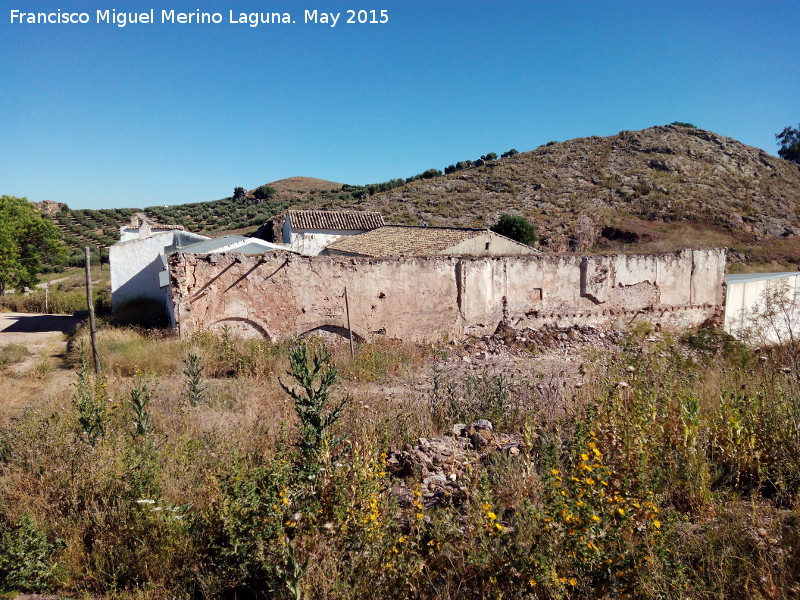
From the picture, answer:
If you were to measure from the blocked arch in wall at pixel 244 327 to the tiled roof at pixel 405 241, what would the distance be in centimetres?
480

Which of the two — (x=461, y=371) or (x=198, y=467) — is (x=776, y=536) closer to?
(x=198, y=467)

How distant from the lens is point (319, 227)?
24.1 m

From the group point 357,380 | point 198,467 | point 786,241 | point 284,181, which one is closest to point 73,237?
point 284,181

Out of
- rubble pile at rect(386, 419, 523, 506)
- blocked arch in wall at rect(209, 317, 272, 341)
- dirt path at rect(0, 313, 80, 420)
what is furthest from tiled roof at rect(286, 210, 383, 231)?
rubble pile at rect(386, 419, 523, 506)

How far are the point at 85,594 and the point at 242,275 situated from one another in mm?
7547

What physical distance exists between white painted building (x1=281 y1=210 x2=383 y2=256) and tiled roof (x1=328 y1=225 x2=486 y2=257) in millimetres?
2037

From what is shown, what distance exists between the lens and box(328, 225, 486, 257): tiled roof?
51.9ft

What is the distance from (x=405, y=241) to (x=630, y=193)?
82.6 feet

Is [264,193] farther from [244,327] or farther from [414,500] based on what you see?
[414,500]

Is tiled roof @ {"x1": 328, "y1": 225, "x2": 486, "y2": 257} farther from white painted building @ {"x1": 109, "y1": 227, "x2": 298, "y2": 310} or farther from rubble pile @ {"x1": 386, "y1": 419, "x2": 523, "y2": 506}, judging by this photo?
rubble pile @ {"x1": 386, "y1": 419, "x2": 523, "y2": 506}

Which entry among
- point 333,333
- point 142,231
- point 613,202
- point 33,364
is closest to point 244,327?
point 333,333

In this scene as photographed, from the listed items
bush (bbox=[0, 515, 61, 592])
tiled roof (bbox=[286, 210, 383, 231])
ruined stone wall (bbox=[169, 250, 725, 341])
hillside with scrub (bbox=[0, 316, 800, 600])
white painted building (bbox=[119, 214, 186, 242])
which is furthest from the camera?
tiled roof (bbox=[286, 210, 383, 231])

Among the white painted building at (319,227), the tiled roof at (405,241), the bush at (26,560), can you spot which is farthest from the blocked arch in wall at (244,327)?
the white painted building at (319,227)

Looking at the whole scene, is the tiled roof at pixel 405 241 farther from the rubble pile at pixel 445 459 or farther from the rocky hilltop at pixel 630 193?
the rocky hilltop at pixel 630 193
